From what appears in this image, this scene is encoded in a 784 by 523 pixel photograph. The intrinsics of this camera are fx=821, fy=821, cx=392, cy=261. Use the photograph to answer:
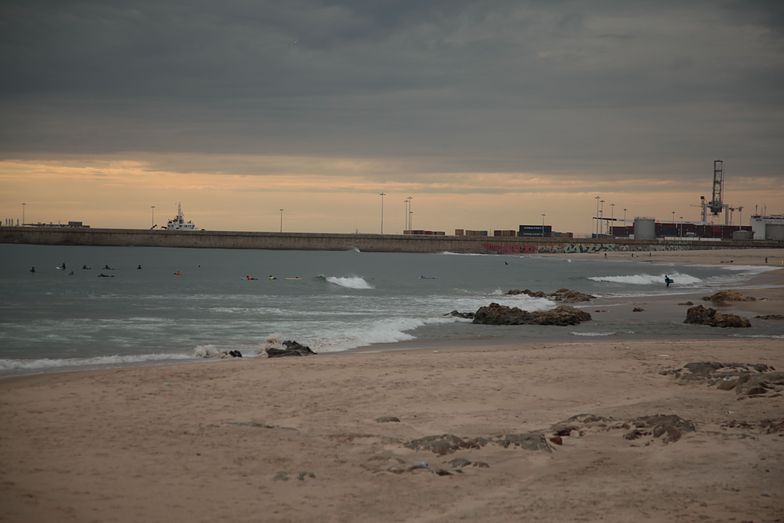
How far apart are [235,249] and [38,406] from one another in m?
177

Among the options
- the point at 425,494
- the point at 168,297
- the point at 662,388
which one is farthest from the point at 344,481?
the point at 168,297

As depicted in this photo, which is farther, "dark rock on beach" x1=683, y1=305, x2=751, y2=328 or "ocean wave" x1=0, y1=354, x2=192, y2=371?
"dark rock on beach" x1=683, y1=305, x2=751, y2=328

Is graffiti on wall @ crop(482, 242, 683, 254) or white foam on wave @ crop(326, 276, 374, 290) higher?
graffiti on wall @ crop(482, 242, 683, 254)

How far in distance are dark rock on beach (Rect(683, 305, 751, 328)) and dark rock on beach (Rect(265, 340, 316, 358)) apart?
16.7m

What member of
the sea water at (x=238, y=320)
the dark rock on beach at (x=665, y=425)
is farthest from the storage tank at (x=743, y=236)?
the dark rock on beach at (x=665, y=425)

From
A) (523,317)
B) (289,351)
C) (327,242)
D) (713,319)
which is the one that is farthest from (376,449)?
(327,242)

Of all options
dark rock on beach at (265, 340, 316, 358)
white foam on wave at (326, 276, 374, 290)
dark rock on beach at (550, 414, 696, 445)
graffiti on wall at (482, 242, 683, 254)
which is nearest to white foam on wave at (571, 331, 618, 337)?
dark rock on beach at (265, 340, 316, 358)

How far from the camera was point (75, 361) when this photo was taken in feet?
69.1

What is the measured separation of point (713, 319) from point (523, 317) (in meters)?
7.20

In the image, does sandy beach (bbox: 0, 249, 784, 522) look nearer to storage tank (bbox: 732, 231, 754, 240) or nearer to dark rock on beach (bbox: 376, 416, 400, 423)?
dark rock on beach (bbox: 376, 416, 400, 423)

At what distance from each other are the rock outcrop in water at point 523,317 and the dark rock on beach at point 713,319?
14.0 ft

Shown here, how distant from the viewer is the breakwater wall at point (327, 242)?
172 meters

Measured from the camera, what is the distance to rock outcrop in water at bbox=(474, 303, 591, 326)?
31938 mm

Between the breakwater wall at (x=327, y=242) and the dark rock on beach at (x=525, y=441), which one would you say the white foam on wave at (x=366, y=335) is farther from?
the breakwater wall at (x=327, y=242)
